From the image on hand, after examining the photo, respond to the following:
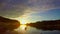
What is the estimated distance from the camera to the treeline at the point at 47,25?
2945mm

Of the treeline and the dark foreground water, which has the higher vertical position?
the treeline

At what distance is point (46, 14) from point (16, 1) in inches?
28.0

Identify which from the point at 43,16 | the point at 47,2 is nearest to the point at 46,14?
the point at 43,16

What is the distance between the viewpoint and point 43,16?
2947 millimetres

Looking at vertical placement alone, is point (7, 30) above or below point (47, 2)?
below

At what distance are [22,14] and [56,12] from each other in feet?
2.34

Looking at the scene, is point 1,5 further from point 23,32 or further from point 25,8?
point 23,32

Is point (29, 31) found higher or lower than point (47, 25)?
lower

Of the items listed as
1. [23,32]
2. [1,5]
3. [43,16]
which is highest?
[1,5]

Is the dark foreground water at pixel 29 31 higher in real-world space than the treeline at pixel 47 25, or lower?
lower

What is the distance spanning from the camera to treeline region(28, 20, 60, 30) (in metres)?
2.95

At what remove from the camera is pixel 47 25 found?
3.00 meters

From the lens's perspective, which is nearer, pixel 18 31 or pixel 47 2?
pixel 47 2

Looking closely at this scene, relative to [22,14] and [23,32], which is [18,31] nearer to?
[23,32]
